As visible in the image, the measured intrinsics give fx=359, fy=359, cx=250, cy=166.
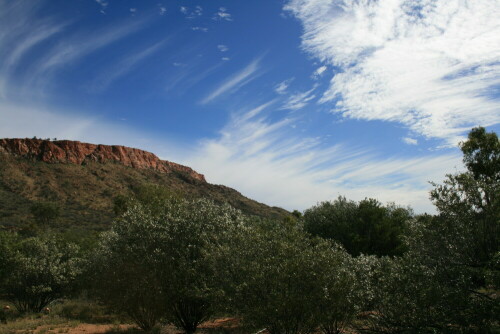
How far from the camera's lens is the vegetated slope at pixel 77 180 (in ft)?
244

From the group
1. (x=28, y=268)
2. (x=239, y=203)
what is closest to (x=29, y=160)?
(x=239, y=203)

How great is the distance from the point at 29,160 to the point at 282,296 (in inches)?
4189

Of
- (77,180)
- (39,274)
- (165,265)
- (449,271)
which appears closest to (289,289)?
(449,271)

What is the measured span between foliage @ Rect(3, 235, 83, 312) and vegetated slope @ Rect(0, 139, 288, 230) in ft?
107

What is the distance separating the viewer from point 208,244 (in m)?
16.3

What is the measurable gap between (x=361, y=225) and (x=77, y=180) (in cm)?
8149

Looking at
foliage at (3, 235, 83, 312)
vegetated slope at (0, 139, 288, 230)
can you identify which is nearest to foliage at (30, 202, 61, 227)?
vegetated slope at (0, 139, 288, 230)

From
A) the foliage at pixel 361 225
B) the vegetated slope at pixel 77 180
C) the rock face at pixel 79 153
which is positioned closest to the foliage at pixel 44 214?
the vegetated slope at pixel 77 180

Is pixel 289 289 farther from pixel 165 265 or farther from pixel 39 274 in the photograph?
pixel 39 274

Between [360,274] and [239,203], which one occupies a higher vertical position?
[239,203]

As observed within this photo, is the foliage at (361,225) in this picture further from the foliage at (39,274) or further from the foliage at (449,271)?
the foliage at (39,274)

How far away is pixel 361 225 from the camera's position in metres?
36.2

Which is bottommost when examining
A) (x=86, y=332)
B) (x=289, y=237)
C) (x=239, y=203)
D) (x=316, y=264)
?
(x=86, y=332)

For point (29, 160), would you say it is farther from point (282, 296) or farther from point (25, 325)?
point (282, 296)
